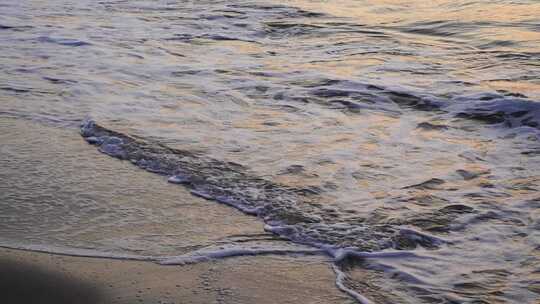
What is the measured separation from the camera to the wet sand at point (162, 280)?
295cm

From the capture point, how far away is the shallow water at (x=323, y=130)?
11.4ft

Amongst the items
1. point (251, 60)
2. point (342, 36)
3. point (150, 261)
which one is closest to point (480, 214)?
point (150, 261)

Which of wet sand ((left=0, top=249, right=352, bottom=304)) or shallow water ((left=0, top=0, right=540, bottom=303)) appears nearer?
wet sand ((left=0, top=249, right=352, bottom=304))

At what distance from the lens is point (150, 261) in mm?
3279

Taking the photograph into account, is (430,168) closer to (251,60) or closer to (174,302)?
(174,302)

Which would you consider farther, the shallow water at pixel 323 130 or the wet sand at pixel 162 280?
the shallow water at pixel 323 130

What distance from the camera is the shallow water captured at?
137 inches

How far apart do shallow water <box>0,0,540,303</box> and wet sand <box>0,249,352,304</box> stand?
0.17 metres

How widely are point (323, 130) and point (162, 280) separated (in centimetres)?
244

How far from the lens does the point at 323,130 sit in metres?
5.29

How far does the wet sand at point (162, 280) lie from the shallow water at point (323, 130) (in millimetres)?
166

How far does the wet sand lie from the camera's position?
2949 mm

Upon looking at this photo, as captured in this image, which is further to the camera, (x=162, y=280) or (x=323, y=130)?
(x=323, y=130)

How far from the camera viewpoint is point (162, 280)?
3090mm
